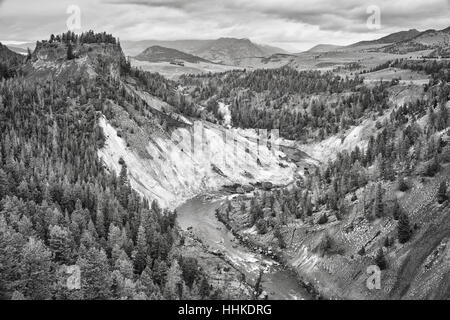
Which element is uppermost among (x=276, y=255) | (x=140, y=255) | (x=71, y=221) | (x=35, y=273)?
(x=71, y=221)

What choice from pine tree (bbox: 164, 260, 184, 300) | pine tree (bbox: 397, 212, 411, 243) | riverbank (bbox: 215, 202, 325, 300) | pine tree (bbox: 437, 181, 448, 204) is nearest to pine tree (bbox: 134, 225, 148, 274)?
pine tree (bbox: 164, 260, 184, 300)

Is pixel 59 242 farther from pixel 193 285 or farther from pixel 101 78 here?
pixel 101 78

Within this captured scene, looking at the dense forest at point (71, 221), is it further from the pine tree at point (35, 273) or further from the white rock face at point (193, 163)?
the white rock face at point (193, 163)

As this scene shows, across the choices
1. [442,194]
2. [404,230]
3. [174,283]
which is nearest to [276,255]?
[404,230]

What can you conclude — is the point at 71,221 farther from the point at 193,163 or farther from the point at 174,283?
the point at 193,163

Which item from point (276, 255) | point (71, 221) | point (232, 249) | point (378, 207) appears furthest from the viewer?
point (232, 249)

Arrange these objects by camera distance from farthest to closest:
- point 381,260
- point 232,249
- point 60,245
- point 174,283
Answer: point 232,249
point 381,260
point 60,245
point 174,283
